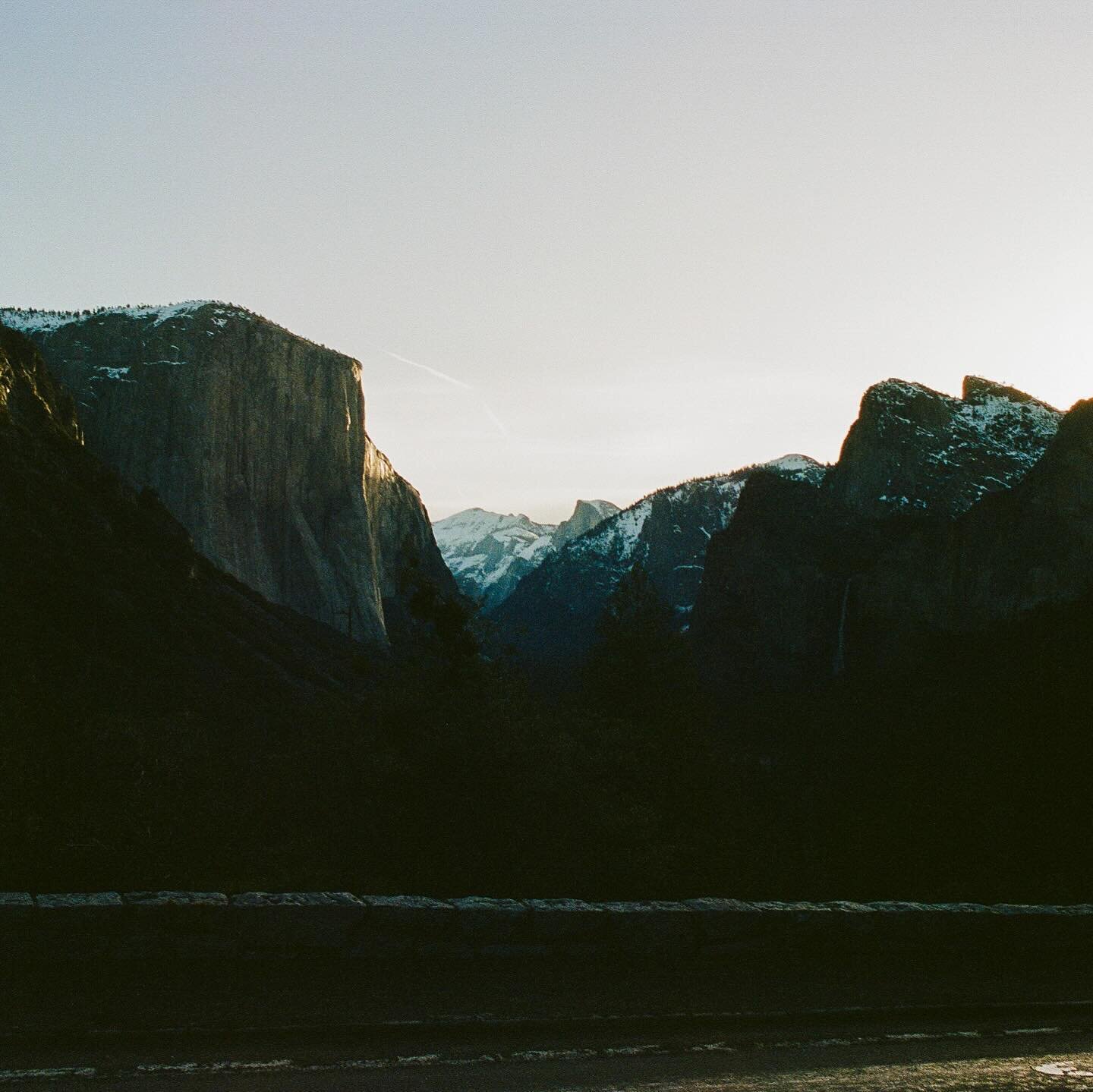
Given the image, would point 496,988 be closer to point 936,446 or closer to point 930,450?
point 930,450

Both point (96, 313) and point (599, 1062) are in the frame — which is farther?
point (96, 313)

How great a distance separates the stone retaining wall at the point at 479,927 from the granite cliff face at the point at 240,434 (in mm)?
108540

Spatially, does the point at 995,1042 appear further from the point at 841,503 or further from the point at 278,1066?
the point at 841,503

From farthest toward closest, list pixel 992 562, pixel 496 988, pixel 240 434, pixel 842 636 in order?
pixel 842 636 → pixel 240 434 → pixel 992 562 → pixel 496 988

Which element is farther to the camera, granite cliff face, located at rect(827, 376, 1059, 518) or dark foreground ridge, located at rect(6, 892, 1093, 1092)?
granite cliff face, located at rect(827, 376, 1059, 518)

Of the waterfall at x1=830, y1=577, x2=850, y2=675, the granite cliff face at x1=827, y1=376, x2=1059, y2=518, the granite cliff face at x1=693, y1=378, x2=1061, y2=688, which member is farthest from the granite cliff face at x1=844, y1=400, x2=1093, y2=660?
the granite cliff face at x1=827, y1=376, x2=1059, y2=518

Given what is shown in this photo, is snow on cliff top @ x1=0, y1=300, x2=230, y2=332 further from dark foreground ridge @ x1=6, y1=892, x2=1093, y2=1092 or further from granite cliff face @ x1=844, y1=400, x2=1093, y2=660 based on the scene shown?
dark foreground ridge @ x1=6, y1=892, x2=1093, y2=1092

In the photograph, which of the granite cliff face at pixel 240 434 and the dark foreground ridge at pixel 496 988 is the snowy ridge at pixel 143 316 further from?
the dark foreground ridge at pixel 496 988

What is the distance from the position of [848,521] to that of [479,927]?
14987 cm

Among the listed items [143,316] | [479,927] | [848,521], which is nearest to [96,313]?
[143,316]

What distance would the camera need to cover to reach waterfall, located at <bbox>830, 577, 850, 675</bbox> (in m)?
141

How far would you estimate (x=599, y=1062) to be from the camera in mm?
6684

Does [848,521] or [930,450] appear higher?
[930,450]

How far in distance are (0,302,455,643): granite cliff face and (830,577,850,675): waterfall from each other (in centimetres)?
5869
